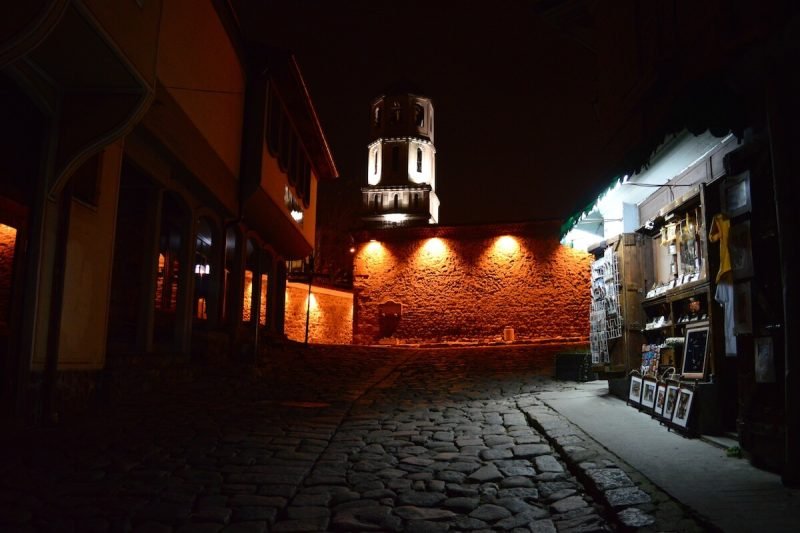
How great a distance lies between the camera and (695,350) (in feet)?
22.2

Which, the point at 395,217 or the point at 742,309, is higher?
the point at 395,217

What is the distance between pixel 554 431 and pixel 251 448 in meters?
3.43

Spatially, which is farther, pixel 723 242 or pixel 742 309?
pixel 723 242

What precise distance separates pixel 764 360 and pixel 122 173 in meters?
10.2

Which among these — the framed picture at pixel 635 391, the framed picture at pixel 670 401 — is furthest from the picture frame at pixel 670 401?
the framed picture at pixel 635 391

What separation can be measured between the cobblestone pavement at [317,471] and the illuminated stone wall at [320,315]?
2187 cm

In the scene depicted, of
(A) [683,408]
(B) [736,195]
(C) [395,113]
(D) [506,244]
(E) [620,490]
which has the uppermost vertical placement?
(C) [395,113]

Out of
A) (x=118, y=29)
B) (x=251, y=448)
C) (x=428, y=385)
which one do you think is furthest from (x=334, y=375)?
(x=118, y=29)

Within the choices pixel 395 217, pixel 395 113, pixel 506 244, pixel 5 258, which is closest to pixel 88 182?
pixel 5 258

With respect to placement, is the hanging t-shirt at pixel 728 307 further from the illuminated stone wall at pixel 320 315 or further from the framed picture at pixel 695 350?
the illuminated stone wall at pixel 320 315

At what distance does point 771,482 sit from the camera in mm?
4332

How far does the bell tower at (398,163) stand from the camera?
53.2 meters

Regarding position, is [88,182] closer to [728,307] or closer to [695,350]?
[728,307]

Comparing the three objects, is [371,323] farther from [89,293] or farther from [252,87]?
[89,293]
